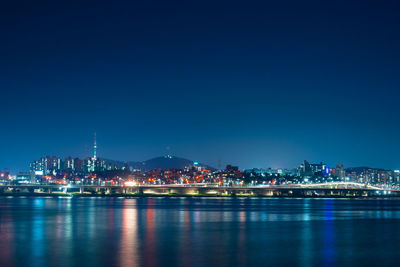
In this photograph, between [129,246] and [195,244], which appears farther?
[195,244]

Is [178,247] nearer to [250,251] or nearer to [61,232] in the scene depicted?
[250,251]

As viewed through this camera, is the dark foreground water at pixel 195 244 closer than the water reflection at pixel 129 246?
No

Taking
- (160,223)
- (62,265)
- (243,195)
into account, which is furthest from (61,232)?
(243,195)

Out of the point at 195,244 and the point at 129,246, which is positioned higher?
the point at 129,246

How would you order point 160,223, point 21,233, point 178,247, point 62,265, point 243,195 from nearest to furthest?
point 62,265 → point 178,247 → point 21,233 → point 160,223 → point 243,195

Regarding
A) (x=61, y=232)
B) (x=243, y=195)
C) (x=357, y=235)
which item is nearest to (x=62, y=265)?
(x=61, y=232)

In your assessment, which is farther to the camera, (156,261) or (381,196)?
(381,196)

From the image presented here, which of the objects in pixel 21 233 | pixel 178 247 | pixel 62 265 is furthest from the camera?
pixel 21 233

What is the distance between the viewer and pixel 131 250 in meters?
30.8

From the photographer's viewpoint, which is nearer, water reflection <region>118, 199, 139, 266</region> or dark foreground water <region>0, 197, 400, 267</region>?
water reflection <region>118, 199, 139, 266</region>

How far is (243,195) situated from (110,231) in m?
123

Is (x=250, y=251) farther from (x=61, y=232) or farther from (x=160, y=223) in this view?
(x=160, y=223)

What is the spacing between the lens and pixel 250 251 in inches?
1267

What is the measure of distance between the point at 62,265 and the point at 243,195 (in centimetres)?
13960
